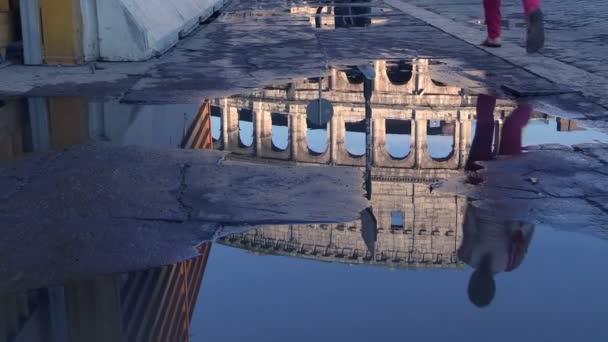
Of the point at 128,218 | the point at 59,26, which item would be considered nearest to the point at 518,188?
the point at 128,218

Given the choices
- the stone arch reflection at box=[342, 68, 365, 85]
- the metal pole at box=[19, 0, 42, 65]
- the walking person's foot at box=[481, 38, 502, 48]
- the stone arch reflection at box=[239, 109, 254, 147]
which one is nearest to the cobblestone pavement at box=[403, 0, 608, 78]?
the walking person's foot at box=[481, 38, 502, 48]

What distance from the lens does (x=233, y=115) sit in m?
6.24

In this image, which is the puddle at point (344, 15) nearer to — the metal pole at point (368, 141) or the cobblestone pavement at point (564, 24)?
the cobblestone pavement at point (564, 24)

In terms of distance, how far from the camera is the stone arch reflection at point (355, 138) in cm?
507

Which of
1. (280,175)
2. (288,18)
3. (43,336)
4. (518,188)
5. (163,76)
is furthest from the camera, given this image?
(288,18)

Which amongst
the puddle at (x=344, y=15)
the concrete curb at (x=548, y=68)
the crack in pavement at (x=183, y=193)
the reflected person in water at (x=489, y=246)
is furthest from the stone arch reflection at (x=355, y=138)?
the puddle at (x=344, y=15)

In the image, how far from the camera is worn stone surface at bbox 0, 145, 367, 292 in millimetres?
3229

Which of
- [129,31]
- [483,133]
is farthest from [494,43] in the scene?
[483,133]

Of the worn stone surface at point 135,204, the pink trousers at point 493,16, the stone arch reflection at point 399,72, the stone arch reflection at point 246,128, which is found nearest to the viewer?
the worn stone surface at point 135,204

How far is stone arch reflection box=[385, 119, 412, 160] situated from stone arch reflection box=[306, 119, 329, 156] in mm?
414

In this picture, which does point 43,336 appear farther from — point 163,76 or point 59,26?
point 59,26

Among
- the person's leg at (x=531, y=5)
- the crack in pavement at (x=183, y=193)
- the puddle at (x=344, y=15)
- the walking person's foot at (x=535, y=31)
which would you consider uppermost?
the person's leg at (x=531, y=5)

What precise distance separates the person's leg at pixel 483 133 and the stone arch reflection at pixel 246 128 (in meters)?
1.45

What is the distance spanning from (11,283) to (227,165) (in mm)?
1897
